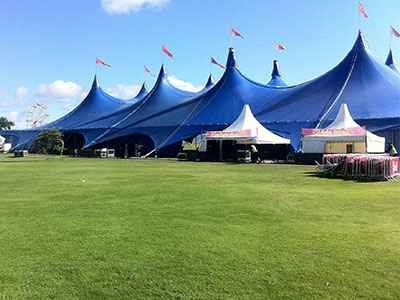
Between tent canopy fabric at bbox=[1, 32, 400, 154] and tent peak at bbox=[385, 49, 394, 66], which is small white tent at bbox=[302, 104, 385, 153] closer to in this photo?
tent canopy fabric at bbox=[1, 32, 400, 154]

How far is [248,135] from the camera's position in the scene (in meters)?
30.9

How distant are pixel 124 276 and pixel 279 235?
241 centimetres

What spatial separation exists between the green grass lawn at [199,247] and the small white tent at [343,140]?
51.9 feet

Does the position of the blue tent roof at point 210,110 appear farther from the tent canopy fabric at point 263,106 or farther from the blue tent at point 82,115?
the blue tent at point 82,115

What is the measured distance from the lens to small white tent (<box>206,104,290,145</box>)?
30.8 m

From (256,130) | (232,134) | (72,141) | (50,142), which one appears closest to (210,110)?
(232,134)

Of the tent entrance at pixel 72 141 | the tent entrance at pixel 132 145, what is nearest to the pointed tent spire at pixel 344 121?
the tent entrance at pixel 132 145

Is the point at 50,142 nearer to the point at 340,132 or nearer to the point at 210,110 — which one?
the point at 210,110

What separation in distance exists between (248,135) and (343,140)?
630 cm

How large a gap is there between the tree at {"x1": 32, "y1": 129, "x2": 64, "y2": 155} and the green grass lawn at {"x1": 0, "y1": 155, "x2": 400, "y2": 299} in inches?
1501

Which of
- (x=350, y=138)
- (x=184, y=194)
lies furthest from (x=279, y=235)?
(x=350, y=138)

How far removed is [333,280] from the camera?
451 centimetres

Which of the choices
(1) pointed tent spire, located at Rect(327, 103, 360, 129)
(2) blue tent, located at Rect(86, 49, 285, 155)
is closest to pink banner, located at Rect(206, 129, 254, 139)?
(1) pointed tent spire, located at Rect(327, 103, 360, 129)

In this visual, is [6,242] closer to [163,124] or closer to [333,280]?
[333,280]
